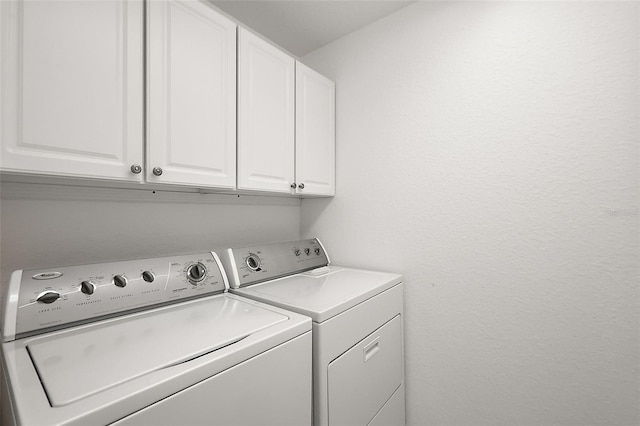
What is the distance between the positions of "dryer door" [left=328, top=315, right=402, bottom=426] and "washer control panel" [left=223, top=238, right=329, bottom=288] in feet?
1.79

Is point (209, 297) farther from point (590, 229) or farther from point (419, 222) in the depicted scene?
point (590, 229)

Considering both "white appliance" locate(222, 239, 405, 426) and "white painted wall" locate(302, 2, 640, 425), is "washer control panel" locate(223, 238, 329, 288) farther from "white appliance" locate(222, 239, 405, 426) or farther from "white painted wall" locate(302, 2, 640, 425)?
"white painted wall" locate(302, 2, 640, 425)

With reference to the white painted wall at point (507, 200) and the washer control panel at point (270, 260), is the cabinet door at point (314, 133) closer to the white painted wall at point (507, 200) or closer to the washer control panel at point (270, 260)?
the white painted wall at point (507, 200)

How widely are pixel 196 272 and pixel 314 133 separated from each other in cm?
103

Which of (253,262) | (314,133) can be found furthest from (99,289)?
(314,133)

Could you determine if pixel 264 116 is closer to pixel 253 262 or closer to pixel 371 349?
pixel 253 262

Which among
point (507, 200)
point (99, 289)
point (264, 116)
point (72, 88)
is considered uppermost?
point (264, 116)

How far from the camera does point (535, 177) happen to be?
1.17 metres

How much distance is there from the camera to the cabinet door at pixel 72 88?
72cm

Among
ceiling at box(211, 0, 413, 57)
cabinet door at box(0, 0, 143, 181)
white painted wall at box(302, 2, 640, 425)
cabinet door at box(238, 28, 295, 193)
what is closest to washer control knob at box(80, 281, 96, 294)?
cabinet door at box(0, 0, 143, 181)

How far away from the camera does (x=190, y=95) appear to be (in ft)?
3.48

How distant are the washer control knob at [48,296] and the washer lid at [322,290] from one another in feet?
1.93

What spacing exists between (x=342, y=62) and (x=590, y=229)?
1611 mm

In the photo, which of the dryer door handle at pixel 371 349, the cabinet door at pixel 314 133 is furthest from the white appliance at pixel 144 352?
the cabinet door at pixel 314 133
